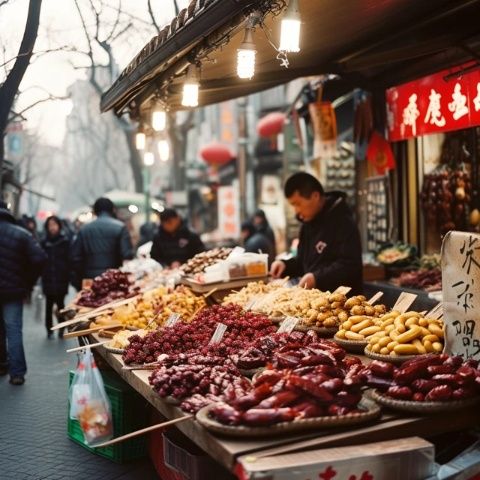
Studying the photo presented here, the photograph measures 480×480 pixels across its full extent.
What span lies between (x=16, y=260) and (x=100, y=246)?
2.27 m

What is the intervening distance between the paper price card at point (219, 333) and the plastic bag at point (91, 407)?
0.97 meters

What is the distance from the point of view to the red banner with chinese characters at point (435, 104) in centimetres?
881

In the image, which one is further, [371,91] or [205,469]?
[371,91]

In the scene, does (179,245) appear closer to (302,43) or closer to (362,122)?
(362,122)

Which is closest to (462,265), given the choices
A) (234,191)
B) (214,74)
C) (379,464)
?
(379,464)

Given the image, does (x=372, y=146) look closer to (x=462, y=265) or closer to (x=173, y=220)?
(x=173, y=220)

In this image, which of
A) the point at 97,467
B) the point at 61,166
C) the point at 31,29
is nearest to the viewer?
the point at 97,467

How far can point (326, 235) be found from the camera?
731 cm

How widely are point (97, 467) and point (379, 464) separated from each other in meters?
3.62

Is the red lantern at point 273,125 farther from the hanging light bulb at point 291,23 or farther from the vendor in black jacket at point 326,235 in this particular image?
the hanging light bulb at point 291,23

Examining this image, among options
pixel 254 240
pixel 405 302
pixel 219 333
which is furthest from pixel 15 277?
pixel 254 240

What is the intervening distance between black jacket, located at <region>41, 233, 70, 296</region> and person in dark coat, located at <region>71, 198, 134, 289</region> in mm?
2338

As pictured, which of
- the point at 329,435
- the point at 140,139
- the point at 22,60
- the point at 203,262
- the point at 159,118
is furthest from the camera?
the point at 140,139

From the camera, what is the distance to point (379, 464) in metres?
3.40
